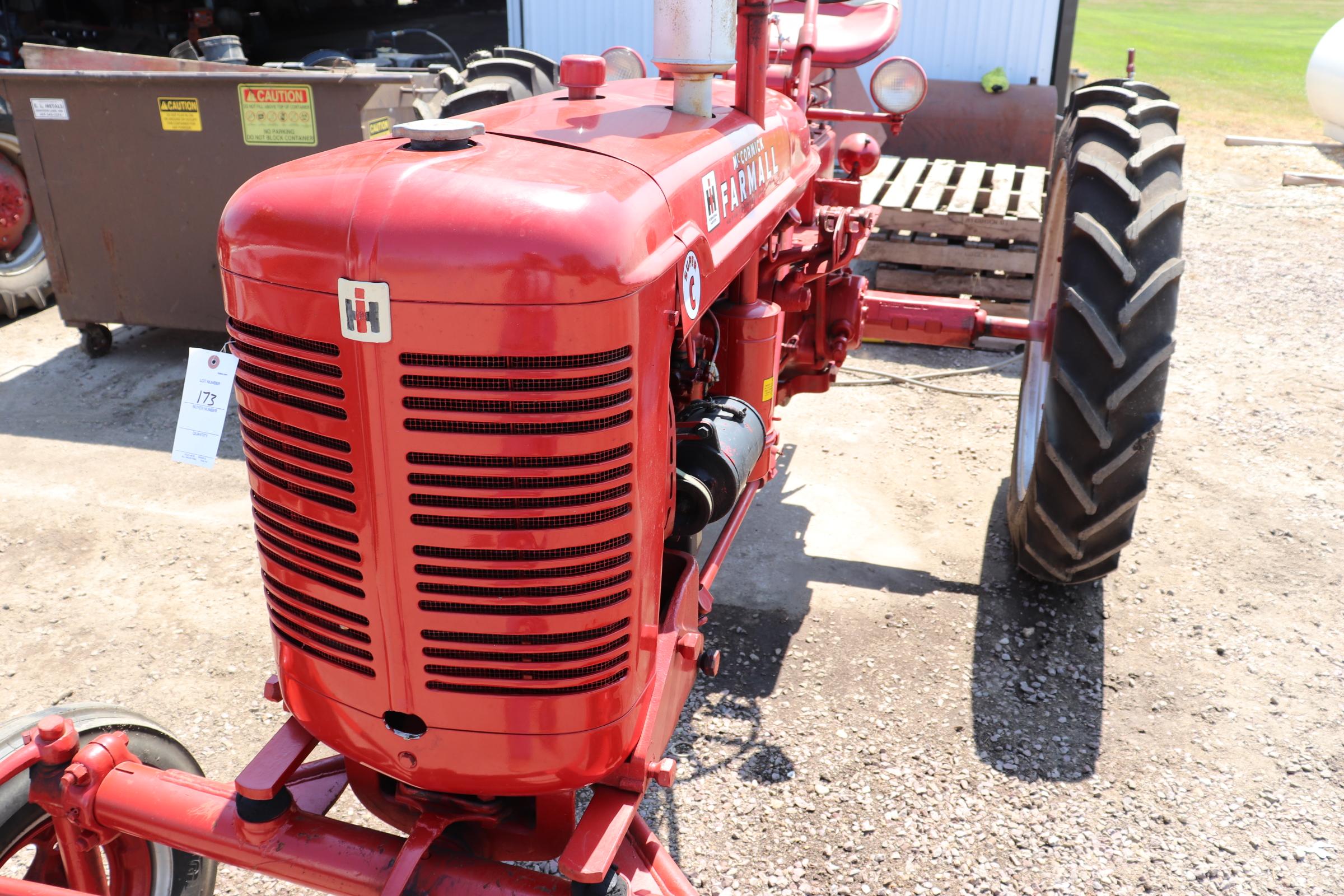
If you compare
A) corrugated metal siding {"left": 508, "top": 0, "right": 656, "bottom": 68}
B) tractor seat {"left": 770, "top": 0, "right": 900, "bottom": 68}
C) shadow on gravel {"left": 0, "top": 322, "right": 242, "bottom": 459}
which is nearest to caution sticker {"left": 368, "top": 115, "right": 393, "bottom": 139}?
shadow on gravel {"left": 0, "top": 322, "right": 242, "bottom": 459}

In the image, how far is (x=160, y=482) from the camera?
14.6ft

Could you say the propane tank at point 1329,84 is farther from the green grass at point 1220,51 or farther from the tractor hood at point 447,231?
the tractor hood at point 447,231

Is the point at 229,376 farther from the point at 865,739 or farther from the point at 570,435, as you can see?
the point at 865,739

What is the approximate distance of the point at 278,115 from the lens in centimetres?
514

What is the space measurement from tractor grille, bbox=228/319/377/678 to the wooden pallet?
4.55 metres

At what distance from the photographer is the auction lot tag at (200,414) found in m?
1.95

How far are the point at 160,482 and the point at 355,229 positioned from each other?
11.4 feet

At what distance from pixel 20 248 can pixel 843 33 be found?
5.49 m

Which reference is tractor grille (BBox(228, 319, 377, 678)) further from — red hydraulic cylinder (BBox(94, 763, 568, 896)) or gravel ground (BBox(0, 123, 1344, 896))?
gravel ground (BBox(0, 123, 1344, 896))

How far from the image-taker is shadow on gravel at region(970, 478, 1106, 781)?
2902 millimetres

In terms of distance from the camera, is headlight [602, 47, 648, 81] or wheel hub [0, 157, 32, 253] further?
wheel hub [0, 157, 32, 253]

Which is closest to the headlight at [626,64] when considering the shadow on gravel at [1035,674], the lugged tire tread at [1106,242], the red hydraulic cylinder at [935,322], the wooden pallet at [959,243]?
the red hydraulic cylinder at [935,322]

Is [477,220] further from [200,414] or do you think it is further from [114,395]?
[114,395]

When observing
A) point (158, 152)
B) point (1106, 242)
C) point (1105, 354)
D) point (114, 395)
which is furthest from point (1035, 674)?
point (158, 152)
